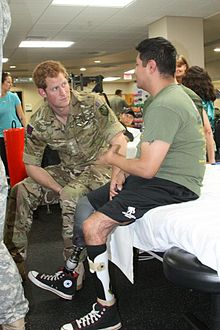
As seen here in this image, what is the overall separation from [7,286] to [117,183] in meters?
0.76

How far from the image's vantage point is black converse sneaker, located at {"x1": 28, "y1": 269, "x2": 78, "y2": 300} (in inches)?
80.8

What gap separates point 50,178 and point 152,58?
1004 millimetres

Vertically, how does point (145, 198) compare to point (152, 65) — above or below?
below

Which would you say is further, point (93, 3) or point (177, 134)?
point (93, 3)

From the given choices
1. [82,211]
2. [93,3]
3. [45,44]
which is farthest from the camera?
[45,44]

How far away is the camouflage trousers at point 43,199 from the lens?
7.03 feet

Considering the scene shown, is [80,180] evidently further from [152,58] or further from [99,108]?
[152,58]

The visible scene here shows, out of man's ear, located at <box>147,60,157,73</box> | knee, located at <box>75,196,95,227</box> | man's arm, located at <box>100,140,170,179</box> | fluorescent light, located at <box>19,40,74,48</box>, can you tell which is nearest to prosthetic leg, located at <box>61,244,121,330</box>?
knee, located at <box>75,196,95,227</box>

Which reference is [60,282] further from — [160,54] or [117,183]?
[160,54]

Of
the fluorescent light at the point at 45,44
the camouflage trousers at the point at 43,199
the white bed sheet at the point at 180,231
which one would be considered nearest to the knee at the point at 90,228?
the white bed sheet at the point at 180,231

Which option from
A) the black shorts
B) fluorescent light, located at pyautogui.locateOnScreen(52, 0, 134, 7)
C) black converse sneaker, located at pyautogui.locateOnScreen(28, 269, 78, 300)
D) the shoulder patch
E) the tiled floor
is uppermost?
fluorescent light, located at pyautogui.locateOnScreen(52, 0, 134, 7)

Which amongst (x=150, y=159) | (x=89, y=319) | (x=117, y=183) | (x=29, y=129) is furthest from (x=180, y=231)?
(x=29, y=129)

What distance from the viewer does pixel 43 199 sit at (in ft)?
7.75

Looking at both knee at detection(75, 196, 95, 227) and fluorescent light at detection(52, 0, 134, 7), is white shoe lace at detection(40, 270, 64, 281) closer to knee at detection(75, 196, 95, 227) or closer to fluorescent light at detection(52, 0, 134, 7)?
knee at detection(75, 196, 95, 227)
